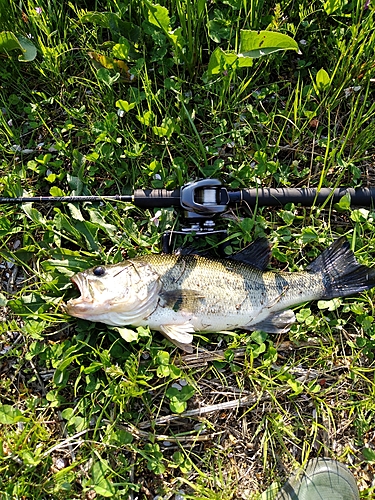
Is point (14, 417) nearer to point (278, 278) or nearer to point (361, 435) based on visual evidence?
point (278, 278)

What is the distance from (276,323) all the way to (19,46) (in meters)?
2.78

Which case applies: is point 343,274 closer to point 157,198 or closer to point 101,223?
point 157,198

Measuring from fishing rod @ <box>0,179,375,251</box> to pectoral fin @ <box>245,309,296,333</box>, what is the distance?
0.70 meters

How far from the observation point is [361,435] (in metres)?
3.23

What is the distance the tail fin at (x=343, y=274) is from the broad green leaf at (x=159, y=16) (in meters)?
2.05

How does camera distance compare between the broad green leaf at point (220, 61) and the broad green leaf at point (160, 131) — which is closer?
the broad green leaf at point (220, 61)

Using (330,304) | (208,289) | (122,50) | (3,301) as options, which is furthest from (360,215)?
(3,301)

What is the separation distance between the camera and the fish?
2912 millimetres

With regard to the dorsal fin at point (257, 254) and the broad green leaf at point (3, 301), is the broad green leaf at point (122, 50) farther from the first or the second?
the broad green leaf at point (3, 301)

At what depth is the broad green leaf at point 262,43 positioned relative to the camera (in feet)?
9.95

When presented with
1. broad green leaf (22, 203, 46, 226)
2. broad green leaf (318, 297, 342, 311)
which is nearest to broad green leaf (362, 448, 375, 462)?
broad green leaf (318, 297, 342, 311)

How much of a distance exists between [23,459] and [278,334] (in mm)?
1935

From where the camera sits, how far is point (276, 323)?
3.17m

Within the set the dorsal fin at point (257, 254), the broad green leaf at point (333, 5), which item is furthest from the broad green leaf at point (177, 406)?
the broad green leaf at point (333, 5)
